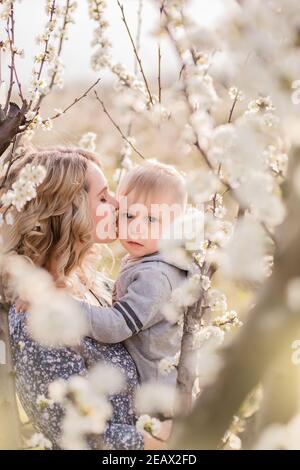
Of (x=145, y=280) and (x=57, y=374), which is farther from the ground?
(x=145, y=280)

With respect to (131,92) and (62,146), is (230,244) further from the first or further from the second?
(62,146)

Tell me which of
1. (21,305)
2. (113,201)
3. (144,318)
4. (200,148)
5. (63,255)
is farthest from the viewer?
(113,201)

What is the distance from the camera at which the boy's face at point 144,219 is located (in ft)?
8.19

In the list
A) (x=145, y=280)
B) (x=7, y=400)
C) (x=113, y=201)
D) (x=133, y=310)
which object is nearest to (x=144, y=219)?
(x=113, y=201)

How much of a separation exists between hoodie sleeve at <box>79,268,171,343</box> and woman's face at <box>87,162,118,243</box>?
0.80 feet

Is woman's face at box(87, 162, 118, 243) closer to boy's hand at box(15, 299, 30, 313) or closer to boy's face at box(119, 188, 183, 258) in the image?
boy's face at box(119, 188, 183, 258)

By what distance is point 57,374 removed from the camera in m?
2.12

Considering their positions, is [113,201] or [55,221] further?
[113,201]

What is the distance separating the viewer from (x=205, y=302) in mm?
2020

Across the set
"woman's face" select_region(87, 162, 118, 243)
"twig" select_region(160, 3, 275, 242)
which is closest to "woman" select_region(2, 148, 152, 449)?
"woman's face" select_region(87, 162, 118, 243)

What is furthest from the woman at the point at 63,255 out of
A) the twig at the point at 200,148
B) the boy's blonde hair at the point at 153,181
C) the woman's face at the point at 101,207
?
the twig at the point at 200,148

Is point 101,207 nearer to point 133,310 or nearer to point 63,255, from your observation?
point 63,255

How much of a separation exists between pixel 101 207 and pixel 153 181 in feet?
0.80

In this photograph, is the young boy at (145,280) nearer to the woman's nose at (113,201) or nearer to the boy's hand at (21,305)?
the woman's nose at (113,201)
